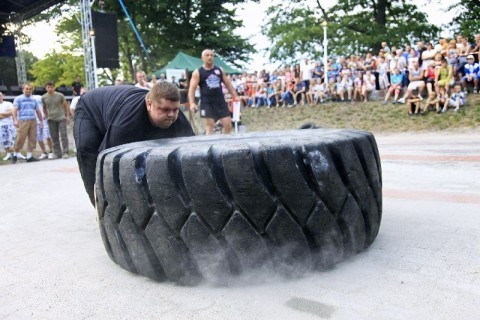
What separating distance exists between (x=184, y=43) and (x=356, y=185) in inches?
1114

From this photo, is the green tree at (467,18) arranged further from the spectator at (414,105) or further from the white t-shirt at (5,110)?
the white t-shirt at (5,110)

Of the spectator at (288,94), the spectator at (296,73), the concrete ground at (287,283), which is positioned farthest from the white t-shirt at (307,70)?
the concrete ground at (287,283)

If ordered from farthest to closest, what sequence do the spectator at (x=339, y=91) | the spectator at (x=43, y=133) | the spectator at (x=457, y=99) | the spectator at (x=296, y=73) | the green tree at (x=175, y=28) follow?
the green tree at (x=175, y=28), the spectator at (x=296, y=73), the spectator at (x=339, y=91), the spectator at (x=457, y=99), the spectator at (x=43, y=133)

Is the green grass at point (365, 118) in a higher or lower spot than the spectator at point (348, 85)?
lower

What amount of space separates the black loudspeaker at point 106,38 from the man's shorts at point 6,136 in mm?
6446

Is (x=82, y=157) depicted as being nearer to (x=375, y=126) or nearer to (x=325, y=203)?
(x=325, y=203)

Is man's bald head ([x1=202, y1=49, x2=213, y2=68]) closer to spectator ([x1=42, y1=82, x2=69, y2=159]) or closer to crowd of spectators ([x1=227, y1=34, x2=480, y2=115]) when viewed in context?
spectator ([x1=42, y1=82, x2=69, y2=159])

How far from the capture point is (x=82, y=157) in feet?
9.86

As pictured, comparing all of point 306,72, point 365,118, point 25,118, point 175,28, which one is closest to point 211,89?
point 25,118

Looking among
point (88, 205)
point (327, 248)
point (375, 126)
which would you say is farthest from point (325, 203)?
point (375, 126)

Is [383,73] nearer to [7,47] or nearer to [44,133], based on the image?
[44,133]

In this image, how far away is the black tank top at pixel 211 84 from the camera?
6551mm

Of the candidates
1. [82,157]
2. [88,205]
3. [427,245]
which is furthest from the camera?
[88,205]

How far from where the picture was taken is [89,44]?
1485cm
